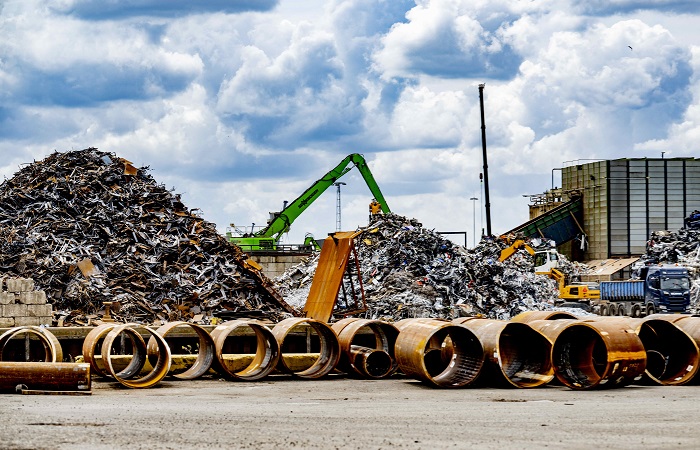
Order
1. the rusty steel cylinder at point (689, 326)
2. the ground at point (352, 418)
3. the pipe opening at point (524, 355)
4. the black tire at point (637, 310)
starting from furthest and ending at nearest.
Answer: the black tire at point (637, 310)
the rusty steel cylinder at point (689, 326)
the pipe opening at point (524, 355)
the ground at point (352, 418)

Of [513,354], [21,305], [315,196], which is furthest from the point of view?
[315,196]

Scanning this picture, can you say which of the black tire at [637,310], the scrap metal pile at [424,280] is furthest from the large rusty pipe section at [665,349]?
the black tire at [637,310]

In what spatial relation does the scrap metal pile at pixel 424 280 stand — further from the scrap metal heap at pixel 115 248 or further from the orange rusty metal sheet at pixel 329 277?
the scrap metal heap at pixel 115 248

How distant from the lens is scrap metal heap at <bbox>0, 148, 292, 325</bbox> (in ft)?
96.8

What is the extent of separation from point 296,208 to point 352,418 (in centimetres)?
4262

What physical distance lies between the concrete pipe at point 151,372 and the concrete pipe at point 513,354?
5.71 metres

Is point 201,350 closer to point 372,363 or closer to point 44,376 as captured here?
A: point 372,363

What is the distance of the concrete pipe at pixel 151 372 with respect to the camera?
769 inches

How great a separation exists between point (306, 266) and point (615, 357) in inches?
1008

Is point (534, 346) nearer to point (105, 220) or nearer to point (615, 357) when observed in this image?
point (615, 357)

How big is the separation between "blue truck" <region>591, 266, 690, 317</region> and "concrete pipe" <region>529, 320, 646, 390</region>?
2572 cm

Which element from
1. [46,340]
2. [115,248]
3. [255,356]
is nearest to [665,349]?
[255,356]

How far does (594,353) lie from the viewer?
2042cm

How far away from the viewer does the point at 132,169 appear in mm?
35469
